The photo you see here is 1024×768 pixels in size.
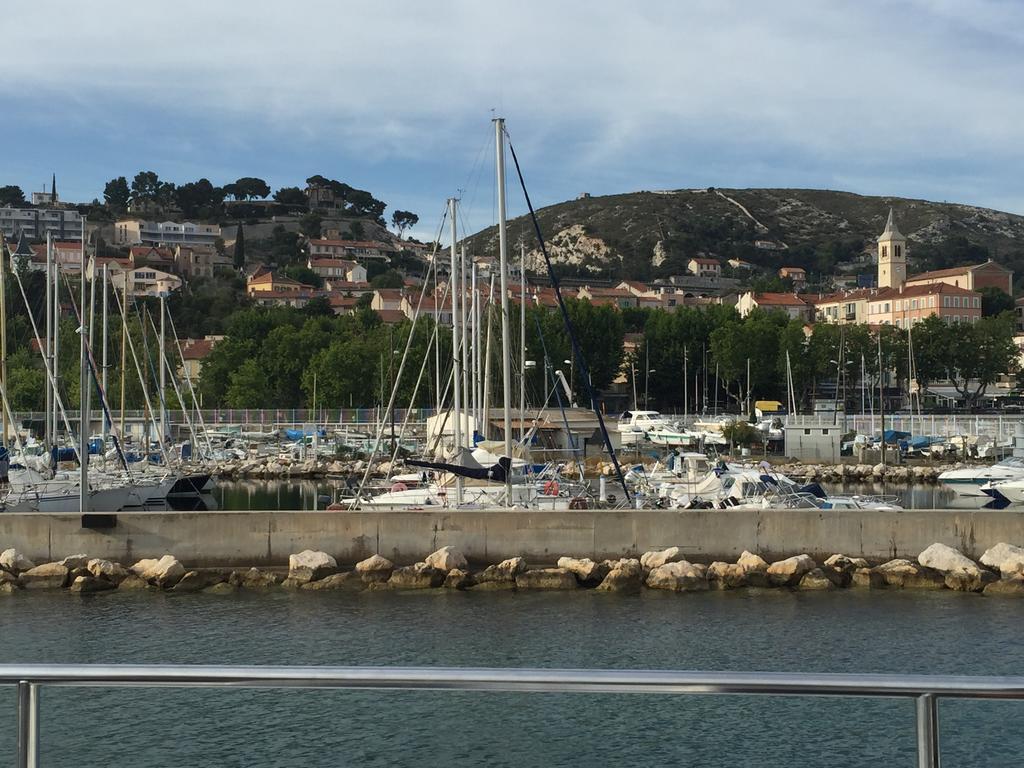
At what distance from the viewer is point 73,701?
3.73m

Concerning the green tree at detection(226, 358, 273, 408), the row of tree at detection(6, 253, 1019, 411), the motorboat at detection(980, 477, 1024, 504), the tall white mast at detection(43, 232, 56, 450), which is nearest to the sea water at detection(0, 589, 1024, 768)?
the tall white mast at detection(43, 232, 56, 450)

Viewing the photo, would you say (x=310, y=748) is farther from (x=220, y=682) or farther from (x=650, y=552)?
(x=650, y=552)

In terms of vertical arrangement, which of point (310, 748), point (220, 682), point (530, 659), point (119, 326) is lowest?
point (530, 659)

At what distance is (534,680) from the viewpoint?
3021 millimetres

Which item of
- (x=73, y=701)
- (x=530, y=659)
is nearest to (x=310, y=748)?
(x=73, y=701)

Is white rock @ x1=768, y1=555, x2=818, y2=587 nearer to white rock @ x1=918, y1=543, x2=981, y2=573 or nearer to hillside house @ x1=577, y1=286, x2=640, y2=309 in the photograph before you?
white rock @ x1=918, y1=543, x2=981, y2=573

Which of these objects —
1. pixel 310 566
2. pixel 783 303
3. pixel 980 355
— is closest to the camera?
pixel 310 566

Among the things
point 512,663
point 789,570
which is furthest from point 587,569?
point 512,663

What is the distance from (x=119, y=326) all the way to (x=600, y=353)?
4182 centimetres

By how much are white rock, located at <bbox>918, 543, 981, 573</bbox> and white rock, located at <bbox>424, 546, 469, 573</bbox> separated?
9.08 m

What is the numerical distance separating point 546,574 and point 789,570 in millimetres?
4707

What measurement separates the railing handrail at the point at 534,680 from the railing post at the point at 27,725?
0.11 m

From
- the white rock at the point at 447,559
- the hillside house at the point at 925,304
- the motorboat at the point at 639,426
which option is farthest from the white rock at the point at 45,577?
the hillside house at the point at 925,304

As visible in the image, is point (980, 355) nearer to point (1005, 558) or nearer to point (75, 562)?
point (1005, 558)
